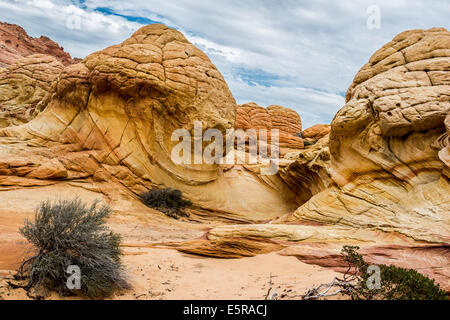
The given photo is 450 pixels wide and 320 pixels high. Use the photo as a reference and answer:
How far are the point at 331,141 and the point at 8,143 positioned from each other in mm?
12458

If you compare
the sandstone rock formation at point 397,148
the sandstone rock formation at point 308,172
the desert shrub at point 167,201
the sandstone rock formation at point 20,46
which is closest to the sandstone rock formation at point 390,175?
the sandstone rock formation at point 397,148

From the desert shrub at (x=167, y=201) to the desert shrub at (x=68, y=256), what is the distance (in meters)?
7.78

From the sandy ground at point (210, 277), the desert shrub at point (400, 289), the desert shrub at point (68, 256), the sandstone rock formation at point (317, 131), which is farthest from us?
the sandstone rock formation at point (317, 131)

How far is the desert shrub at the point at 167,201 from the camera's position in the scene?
1352 cm

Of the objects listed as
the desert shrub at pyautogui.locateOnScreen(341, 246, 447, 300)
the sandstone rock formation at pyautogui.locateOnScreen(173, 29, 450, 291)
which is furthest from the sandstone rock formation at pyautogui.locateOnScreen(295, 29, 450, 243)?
the desert shrub at pyautogui.locateOnScreen(341, 246, 447, 300)

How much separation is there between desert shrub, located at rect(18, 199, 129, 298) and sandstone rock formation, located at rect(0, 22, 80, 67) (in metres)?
54.9

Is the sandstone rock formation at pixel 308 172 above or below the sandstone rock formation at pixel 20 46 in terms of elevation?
below

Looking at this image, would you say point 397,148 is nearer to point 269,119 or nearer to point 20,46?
point 269,119

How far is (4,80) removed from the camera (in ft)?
79.2

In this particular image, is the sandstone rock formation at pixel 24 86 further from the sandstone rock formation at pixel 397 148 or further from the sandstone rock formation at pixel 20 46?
the sandstone rock formation at pixel 20 46

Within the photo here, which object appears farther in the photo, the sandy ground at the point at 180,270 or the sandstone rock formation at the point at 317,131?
the sandstone rock formation at the point at 317,131

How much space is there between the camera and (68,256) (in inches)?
201

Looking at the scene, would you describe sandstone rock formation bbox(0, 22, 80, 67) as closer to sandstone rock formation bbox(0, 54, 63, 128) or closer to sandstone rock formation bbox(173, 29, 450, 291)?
sandstone rock formation bbox(0, 54, 63, 128)

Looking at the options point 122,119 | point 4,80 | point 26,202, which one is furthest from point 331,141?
point 4,80
